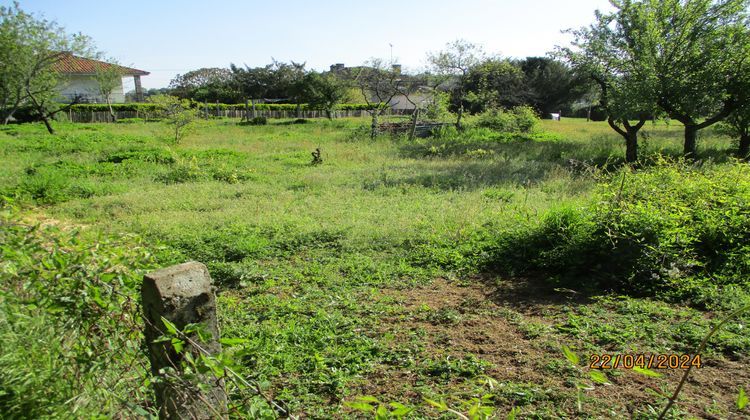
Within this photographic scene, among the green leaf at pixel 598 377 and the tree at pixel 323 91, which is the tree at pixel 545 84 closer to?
the tree at pixel 323 91

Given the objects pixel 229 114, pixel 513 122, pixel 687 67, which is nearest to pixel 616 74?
pixel 687 67

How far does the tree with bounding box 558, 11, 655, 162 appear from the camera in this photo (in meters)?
12.2

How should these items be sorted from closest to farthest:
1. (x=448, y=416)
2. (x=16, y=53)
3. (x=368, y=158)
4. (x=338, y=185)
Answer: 1. (x=448, y=416)
2. (x=338, y=185)
3. (x=368, y=158)
4. (x=16, y=53)

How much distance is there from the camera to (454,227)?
21.3 feet

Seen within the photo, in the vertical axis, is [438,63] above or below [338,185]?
above

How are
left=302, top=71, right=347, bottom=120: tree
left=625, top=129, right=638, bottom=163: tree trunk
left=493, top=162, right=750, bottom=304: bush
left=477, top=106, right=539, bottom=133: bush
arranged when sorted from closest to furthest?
left=493, top=162, right=750, bottom=304: bush < left=625, top=129, right=638, bottom=163: tree trunk < left=477, top=106, right=539, bottom=133: bush < left=302, top=71, right=347, bottom=120: tree

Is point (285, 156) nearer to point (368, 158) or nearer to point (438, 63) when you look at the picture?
point (368, 158)

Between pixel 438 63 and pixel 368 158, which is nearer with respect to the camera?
pixel 368 158

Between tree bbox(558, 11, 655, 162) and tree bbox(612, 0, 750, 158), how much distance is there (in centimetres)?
29

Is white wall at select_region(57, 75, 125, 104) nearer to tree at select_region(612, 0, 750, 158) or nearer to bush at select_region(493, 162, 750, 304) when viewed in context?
tree at select_region(612, 0, 750, 158)

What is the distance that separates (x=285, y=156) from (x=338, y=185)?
5401mm

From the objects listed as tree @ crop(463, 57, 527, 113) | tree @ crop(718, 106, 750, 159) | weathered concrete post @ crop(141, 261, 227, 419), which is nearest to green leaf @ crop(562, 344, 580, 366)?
weathered concrete post @ crop(141, 261, 227, 419)

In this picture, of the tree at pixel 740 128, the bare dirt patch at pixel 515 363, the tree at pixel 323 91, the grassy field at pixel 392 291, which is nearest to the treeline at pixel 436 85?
the tree at pixel 323 91

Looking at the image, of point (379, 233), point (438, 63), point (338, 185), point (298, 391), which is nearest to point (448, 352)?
point (298, 391)
